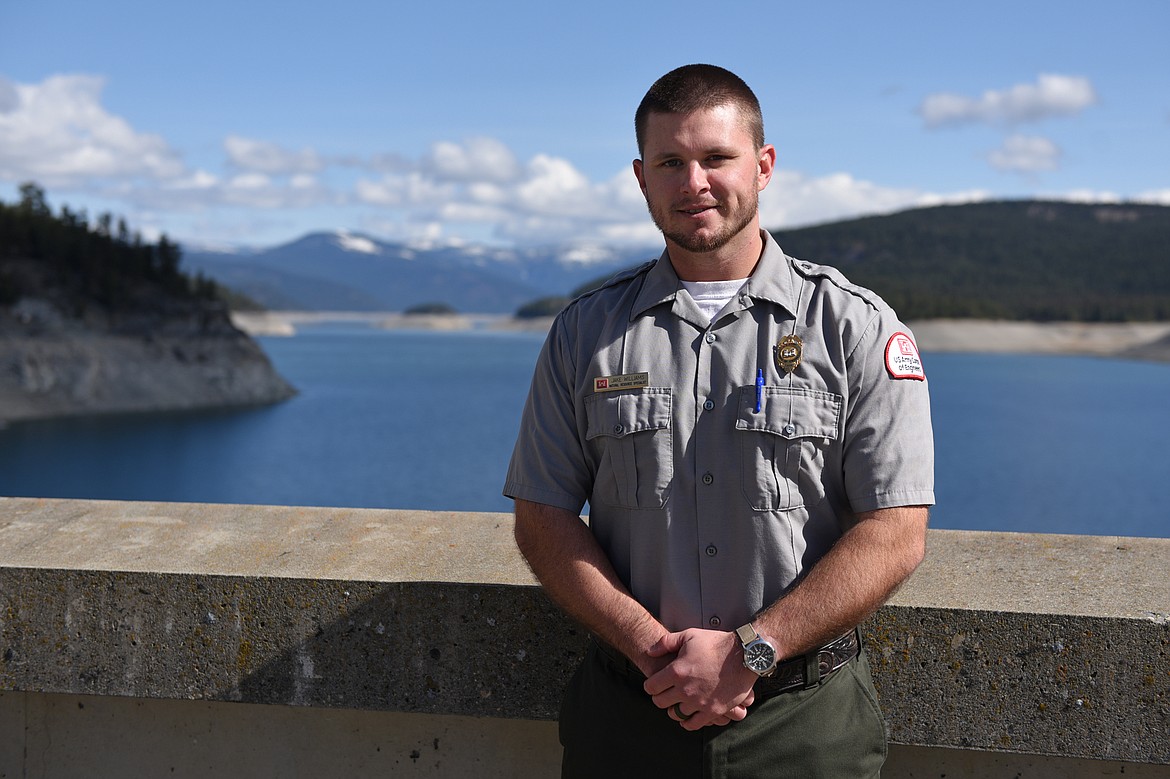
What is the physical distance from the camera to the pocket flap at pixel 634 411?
80.8 inches

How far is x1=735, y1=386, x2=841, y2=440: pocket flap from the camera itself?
1994mm

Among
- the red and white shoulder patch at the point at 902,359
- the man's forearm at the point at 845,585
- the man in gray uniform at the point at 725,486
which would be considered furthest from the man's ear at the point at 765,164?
the man's forearm at the point at 845,585

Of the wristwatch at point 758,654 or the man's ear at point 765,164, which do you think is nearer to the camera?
the wristwatch at point 758,654

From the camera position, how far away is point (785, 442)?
6.57 ft

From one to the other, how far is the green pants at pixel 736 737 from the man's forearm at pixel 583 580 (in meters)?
0.12

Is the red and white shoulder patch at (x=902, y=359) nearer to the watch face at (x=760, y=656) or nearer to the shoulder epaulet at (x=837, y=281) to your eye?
the shoulder epaulet at (x=837, y=281)

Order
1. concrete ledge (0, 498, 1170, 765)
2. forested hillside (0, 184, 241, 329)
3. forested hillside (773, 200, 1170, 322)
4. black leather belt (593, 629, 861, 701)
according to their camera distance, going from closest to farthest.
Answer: black leather belt (593, 629, 861, 701)
concrete ledge (0, 498, 1170, 765)
forested hillside (0, 184, 241, 329)
forested hillside (773, 200, 1170, 322)

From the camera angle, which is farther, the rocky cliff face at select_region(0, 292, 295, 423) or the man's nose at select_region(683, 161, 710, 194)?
the rocky cliff face at select_region(0, 292, 295, 423)

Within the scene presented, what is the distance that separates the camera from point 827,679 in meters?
2.04

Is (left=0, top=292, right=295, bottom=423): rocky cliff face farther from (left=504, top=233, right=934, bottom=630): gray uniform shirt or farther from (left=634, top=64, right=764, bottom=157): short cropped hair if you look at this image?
(left=634, top=64, right=764, bottom=157): short cropped hair

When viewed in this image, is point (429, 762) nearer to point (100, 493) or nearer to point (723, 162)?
point (723, 162)

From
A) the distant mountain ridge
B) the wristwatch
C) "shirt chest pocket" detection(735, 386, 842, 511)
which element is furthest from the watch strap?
the distant mountain ridge

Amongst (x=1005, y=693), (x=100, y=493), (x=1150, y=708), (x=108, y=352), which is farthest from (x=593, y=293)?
(x=108, y=352)

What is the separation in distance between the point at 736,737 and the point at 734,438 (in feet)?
1.77
